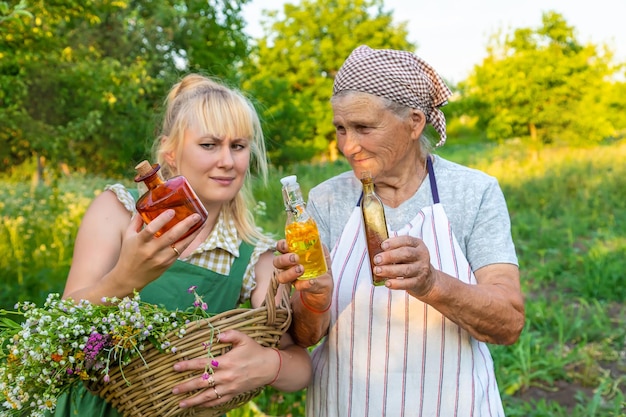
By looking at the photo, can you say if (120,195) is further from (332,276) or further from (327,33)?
(327,33)

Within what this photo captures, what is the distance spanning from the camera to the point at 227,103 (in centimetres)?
227

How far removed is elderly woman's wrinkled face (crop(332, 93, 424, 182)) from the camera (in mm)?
2111

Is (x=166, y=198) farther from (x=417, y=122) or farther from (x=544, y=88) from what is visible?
(x=544, y=88)

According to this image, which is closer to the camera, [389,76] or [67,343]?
[67,343]

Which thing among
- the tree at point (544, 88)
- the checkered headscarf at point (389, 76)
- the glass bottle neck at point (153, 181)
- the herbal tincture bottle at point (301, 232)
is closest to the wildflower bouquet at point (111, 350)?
the herbal tincture bottle at point (301, 232)

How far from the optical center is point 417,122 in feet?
7.21

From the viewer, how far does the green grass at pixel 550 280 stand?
14.2 ft

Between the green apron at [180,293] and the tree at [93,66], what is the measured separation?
0.83 m

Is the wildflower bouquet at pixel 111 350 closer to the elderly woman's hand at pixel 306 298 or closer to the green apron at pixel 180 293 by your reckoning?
the elderly woman's hand at pixel 306 298

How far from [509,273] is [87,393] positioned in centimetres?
140

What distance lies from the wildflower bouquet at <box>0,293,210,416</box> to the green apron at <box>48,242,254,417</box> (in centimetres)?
32

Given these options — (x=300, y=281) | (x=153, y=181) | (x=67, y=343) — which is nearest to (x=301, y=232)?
(x=300, y=281)

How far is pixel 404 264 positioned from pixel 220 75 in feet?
24.1

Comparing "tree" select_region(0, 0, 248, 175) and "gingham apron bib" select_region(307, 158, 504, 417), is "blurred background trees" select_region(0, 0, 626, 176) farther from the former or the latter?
"gingham apron bib" select_region(307, 158, 504, 417)
